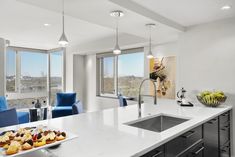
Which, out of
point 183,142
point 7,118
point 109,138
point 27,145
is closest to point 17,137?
point 27,145

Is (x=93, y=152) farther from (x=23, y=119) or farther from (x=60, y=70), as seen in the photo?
(x=60, y=70)

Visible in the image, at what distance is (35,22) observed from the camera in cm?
377

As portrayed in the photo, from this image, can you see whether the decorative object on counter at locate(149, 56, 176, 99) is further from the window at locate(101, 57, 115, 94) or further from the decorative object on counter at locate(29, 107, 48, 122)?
the decorative object on counter at locate(29, 107, 48, 122)

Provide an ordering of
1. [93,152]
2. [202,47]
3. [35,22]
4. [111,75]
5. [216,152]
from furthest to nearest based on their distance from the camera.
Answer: [111,75] → [35,22] → [202,47] → [216,152] → [93,152]

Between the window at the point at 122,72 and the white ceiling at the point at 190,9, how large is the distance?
2.16m

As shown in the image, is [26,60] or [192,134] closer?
[192,134]

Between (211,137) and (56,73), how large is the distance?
241 inches

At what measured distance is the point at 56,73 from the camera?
7.20m

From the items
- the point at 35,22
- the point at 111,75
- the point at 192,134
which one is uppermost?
the point at 35,22

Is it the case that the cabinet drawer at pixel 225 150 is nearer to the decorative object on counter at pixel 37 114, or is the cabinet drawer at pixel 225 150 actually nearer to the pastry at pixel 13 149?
the pastry at pixel 13 149

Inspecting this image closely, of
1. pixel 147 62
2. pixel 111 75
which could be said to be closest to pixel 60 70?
pixel 111 75

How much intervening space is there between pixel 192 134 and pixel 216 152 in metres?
0.98

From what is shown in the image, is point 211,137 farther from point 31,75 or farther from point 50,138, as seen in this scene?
point 31,75

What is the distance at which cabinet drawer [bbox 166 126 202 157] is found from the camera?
1512mm
